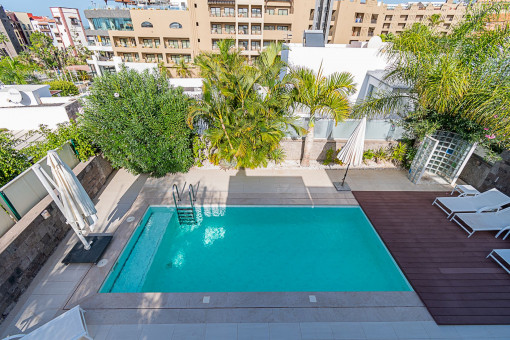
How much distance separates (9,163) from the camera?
24.8 ft

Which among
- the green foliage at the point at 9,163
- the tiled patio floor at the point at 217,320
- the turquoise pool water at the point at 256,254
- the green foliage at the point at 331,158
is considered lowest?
the turquoise pool water at the point at 256,254

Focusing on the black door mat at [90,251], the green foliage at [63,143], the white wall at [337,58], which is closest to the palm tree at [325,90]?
the white wall at [337,58]

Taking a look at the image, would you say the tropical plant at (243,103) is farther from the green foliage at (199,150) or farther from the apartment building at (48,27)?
the apartment building at (48,27)

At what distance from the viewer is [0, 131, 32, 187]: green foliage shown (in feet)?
24.3

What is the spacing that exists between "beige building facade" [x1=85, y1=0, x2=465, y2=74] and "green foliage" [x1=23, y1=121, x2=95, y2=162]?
92.4 feet

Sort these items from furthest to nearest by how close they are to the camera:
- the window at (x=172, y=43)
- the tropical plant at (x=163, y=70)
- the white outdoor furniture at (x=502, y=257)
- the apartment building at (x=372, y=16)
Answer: the apartment building at (x=372, y=16) < the window at (x=172, y=43) < the tropical plant at (x=163, y=70) < the white outdoor furniture at (x=502, y=257)

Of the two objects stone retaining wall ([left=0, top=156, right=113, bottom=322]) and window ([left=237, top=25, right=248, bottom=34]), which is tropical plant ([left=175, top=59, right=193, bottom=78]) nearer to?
window ([left=237, top=25, right=248, bottom=34])

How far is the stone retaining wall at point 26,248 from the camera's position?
5.92 m

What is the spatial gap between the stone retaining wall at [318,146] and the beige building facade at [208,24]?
23530mm

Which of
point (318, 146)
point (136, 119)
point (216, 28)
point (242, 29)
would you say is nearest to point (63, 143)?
point (136, 119)

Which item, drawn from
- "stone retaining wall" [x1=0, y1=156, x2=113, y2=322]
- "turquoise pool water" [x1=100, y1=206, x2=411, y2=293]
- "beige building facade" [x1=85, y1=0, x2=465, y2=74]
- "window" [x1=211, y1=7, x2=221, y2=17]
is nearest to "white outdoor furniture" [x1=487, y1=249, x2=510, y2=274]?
"turquoise pool water" [x1=100, y1=206, x2=411, y2=293]

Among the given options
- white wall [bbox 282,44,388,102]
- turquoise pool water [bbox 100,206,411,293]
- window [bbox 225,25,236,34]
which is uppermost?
window [bbox 225,25,236,34]

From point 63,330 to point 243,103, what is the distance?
9071 millimetres

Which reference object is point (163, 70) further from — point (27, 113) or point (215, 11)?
point (215, 11)
